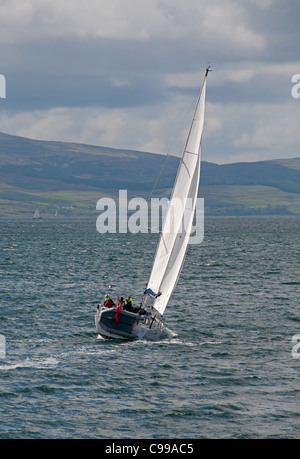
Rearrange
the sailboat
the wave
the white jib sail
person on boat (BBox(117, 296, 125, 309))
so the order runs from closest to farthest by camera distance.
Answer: the wave < the sailboat < the white jib sail < person on boat (BBox(117, 296, 125, 309))

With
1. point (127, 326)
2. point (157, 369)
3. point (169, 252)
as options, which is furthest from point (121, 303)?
point (157, 369)

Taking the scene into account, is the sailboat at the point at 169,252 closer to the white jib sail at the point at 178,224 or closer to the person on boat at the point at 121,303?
the white jib sail at the point at 178,224

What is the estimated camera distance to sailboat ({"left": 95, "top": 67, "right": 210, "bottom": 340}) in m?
48.5

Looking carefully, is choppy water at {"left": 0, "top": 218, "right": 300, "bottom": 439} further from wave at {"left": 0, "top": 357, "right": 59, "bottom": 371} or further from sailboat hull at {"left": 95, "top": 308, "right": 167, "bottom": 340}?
sailboat hull at {"left": 95, "top": 308, "right": 167, "bottom": 340}

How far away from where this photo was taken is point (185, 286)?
81562mm

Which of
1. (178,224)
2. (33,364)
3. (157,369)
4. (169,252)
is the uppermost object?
(178,224)

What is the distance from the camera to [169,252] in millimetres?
50281

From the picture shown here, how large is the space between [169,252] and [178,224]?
2152mm

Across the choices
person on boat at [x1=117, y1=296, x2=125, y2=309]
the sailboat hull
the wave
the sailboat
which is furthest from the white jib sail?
the wave

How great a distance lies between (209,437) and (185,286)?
50.4 meters

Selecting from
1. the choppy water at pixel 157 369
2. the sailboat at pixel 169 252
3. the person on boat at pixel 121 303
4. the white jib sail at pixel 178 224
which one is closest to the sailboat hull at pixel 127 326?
the sailboat at pixel 169 252

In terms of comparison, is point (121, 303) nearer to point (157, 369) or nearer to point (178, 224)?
point (178, 224)
